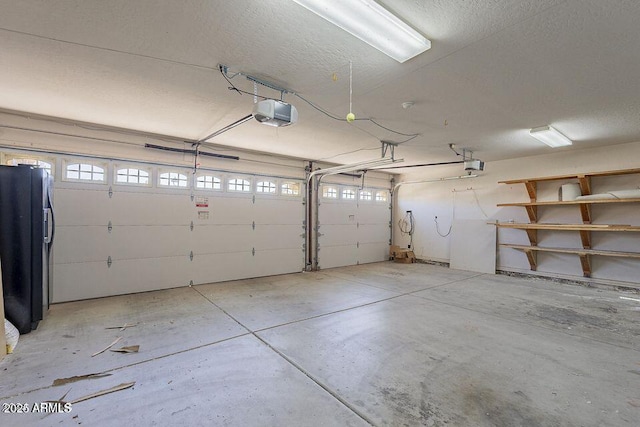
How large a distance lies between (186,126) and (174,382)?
3.36m

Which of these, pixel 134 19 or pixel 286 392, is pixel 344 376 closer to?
pixel 286 392

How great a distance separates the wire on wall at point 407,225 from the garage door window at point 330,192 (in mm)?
2372

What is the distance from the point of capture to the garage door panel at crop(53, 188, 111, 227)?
392 cm

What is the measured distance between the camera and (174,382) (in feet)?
6.83

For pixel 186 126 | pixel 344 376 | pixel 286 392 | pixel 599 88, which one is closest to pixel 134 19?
pixel 186 126

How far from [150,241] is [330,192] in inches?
157

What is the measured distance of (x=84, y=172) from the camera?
4102 millimetres

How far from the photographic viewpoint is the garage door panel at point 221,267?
5.03 metres

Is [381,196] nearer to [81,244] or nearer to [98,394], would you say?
[81,244]

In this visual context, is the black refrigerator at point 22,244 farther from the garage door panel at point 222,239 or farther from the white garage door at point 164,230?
the garage door panel at point 222,239

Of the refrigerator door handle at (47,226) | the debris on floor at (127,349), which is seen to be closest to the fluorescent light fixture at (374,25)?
the debris on floor at (127,349)

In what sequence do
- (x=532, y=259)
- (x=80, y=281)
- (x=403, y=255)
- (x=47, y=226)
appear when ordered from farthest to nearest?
(x=403, y=255) < (x=532, y=259) < (x=80, y=281) < (x=47, y=226)

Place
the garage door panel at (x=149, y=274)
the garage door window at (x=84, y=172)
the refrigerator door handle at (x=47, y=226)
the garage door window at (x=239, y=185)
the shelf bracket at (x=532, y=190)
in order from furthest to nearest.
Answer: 1. the shelf bracket at (x=532, y=190)
2. the garage door window at (x=239, y=185)
3. the garage door panel at (x=149, y=274)
4. the garage door window at (x=84, y=172)
5. the refrigerator door handle at (x=47, y=226)

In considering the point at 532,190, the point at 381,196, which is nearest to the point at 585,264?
the point at 532,190
